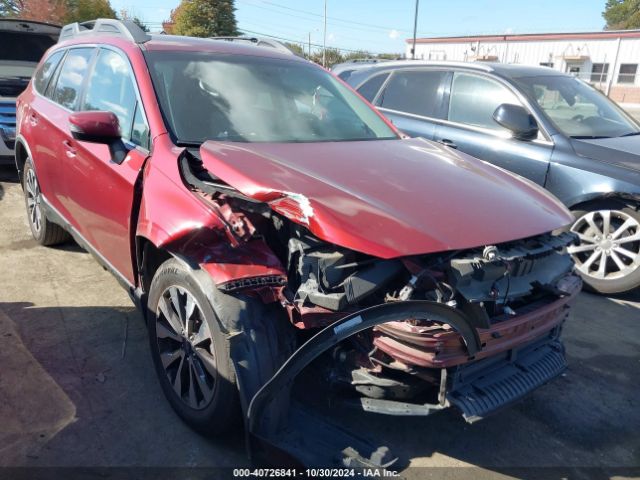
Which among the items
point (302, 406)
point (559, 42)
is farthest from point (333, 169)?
point (559, 42)

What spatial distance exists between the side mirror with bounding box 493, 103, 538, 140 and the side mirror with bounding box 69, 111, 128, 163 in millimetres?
3356

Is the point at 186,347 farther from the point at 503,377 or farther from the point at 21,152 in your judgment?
the point at 21,152

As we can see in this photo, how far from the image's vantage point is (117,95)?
3.35 metres

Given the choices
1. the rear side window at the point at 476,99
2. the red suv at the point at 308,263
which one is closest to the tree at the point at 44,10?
the rear side window at the point at 476,99

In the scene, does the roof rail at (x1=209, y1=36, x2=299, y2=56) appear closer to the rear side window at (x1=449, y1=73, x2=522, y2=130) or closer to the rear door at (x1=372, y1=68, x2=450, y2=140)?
the rear door at (x1=372, y1=68, x2=450, y2=140)

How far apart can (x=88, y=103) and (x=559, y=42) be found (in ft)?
140

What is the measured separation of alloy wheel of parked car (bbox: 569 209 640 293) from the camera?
4418 mm

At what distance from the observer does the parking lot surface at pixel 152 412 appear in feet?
8.36

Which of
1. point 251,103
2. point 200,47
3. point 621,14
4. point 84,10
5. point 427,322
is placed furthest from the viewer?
point 621,14

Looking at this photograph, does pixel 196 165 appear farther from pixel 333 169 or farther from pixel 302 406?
pixel 302 406

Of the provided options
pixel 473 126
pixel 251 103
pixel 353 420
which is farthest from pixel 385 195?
pixel 473 126

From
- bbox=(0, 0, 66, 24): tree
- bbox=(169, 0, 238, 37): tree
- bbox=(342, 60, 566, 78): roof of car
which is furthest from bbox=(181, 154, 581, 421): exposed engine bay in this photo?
bbox=(169, 0, 238, 37): tree

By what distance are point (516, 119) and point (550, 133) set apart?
347 mm

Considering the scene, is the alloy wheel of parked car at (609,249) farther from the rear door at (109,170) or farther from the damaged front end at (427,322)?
the rear door at (109,170)
